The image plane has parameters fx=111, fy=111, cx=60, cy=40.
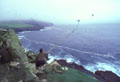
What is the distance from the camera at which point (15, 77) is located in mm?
12086

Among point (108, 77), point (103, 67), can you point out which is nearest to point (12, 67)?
point (108, 77)

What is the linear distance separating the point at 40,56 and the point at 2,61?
630 centimetres

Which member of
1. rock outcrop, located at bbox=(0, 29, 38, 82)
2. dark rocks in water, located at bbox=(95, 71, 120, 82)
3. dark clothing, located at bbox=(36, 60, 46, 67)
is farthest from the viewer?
dark rocks in water, located at bbox=(95, 71, 120, 82)

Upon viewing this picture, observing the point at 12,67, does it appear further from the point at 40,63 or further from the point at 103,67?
the point at 103,67

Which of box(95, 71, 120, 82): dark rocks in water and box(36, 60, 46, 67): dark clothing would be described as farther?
box(95, 71, 120, 82): dark rocks in water

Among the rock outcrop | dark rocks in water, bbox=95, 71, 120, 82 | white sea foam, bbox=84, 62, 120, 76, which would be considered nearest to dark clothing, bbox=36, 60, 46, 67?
the rock outcrop

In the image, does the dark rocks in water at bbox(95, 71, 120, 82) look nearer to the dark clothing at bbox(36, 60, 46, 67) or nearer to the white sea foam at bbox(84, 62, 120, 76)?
the white sea foam at bbox(84, 62, 120, 76)

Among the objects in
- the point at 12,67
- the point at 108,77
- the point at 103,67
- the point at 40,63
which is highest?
the point at 12,67

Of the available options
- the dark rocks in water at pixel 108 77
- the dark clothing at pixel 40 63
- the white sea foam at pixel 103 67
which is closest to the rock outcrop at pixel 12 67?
the dark clothing at pixel 40 63

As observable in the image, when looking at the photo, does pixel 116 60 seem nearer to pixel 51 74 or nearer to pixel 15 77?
pixel 51 74

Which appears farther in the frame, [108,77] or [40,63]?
[108,77]

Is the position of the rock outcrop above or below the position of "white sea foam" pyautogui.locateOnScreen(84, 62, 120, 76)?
above

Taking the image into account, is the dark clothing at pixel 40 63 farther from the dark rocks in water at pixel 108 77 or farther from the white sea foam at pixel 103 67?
the white sea foam at pixel 103 67

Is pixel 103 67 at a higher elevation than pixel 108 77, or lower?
lower
